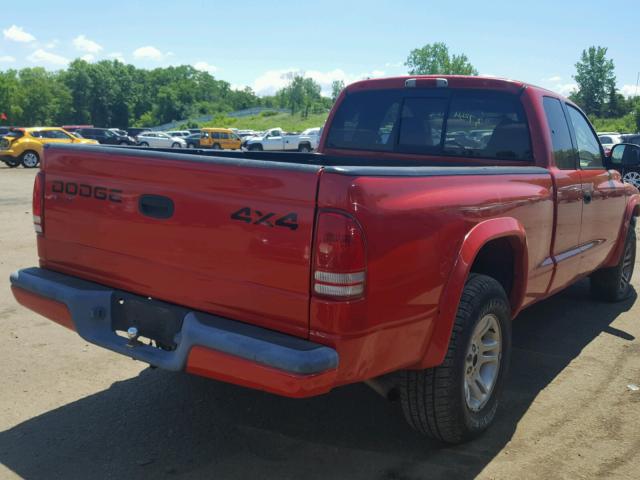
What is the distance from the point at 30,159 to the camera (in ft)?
81.5

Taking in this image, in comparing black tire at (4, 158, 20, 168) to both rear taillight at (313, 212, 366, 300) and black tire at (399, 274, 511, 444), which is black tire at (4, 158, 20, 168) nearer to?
black tire at (399, 274, 511, 444)

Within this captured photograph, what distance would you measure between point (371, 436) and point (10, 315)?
11.5ft

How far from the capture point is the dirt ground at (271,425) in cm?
308

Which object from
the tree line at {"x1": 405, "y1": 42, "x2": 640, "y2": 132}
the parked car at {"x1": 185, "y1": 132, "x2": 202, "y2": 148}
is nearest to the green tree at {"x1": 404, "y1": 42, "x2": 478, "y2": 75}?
the tree line at {"x1": 405, "y1": 42, "x2": 640, "y2": 132}

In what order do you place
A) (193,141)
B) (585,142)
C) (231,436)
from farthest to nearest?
(193,141)
(585,142)
(231,436)

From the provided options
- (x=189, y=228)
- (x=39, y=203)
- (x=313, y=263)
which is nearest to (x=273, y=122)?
(x=39, y=203)

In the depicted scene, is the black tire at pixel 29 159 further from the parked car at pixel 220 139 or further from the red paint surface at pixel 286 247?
the red paint surface at pixel 286 247

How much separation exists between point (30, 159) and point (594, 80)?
95.0 meters

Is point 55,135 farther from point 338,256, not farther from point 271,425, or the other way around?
point 338,256

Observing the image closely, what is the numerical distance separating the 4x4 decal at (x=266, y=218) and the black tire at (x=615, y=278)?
458 centimetres

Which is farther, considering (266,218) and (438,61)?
(438,61)

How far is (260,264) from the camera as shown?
→ 259 cm

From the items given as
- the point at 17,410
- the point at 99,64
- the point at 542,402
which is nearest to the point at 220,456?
the point at 17,410

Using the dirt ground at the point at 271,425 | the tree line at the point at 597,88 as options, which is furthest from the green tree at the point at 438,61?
the dirt ground at the point at 271,425
